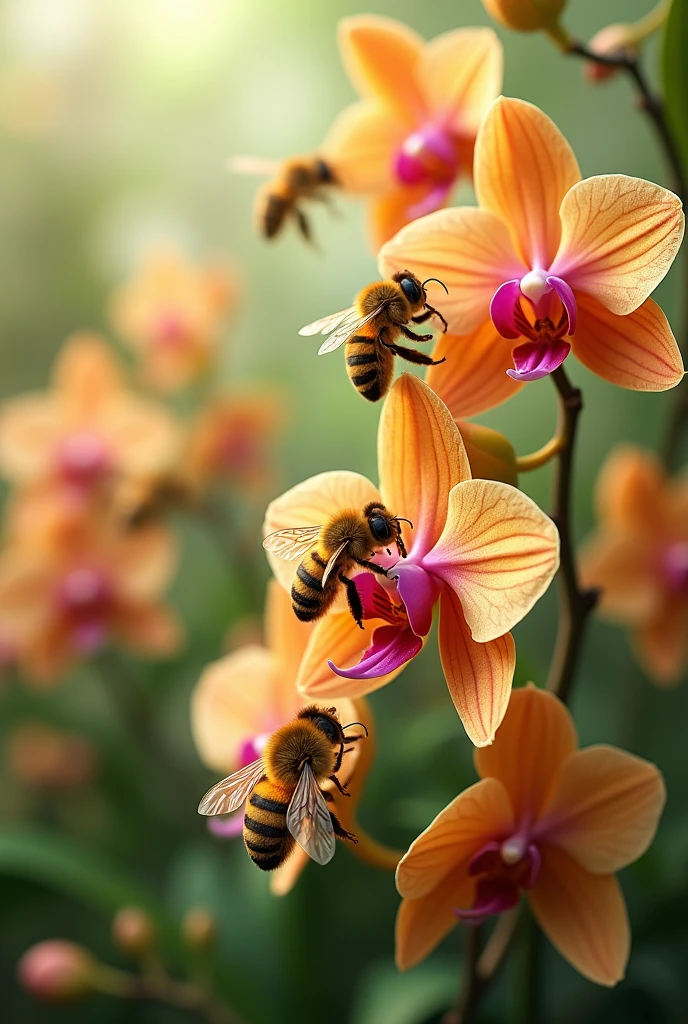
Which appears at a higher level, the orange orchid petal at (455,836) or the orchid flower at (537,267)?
the orchid flower at (537,267)

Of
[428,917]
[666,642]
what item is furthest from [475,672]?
[666,642]

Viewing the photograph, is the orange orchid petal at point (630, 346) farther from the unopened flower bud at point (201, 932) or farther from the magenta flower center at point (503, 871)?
the unopened flower bud at point (201, 932)

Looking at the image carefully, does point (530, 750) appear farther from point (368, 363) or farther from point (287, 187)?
point (287, 187)

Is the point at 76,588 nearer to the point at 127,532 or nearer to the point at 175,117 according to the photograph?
the point at 127,532

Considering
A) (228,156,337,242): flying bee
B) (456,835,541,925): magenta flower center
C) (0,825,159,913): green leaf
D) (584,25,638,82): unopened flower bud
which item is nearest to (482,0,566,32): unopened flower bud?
(584,25,638,82): unopened flower bud

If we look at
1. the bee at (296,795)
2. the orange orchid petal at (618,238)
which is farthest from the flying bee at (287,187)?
the bee at (296,795)

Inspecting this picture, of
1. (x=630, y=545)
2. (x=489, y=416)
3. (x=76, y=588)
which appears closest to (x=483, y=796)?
(x=630, y=545)
